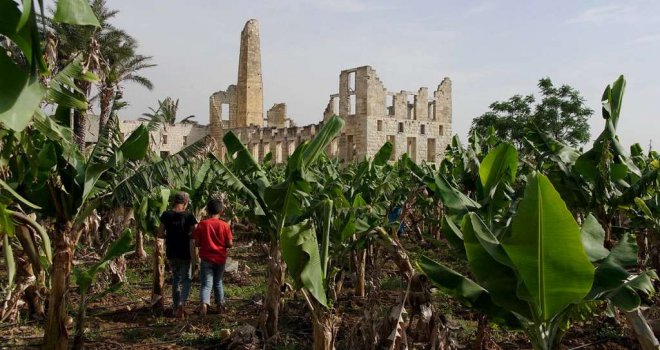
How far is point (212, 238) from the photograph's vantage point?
6285 millimetres

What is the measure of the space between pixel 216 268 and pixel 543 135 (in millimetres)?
3847

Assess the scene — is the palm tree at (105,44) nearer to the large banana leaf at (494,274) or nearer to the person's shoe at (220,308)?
the person's shoe at (220,308)

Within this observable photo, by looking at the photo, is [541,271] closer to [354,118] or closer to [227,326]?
[227,326]

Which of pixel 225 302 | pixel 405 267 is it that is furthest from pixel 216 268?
pixel 405 267

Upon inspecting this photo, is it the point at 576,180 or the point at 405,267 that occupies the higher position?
the point at 576,180

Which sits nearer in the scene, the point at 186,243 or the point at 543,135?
the point at 543,135

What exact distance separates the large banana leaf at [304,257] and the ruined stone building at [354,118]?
77.9 ft

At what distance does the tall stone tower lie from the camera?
119 ft

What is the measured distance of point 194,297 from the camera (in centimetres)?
759

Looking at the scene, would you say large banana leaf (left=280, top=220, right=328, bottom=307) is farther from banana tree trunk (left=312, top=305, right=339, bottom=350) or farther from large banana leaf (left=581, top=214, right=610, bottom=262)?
large banana leaf (left=581, top=214, right=610, bottom=262)

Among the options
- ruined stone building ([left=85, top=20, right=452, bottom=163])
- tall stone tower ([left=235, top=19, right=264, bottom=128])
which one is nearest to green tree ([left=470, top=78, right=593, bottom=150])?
ruined stone building ([left=85, top=20, right=452, bottom=163])

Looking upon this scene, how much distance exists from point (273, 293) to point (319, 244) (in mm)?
636

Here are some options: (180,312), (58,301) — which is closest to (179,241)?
(180,312)

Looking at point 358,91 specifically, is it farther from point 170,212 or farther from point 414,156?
point 170,212
